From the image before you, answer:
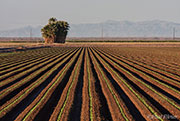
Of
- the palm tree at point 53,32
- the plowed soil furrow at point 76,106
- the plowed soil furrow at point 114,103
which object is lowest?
the plowed soil furrow at point 76,106

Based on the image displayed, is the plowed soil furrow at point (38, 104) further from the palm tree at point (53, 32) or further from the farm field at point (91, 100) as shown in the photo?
the palm tree at point (53, 32)

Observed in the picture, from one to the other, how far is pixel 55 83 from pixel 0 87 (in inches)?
115

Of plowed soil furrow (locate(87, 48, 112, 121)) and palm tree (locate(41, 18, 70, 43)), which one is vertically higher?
palm tree (locate(41, 18, 70, 43))

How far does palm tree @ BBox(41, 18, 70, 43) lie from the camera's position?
2849 inches

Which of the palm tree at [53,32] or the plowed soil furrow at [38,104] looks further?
the palm tree at [53,32]

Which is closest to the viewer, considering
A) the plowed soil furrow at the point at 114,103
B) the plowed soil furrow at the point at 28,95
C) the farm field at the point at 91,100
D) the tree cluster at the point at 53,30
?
A: the plowed soil furrow at the point at 114,103

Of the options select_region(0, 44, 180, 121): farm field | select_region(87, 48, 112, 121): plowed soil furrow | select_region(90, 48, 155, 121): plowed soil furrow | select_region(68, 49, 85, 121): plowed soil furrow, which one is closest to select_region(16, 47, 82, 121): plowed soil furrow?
select_region(0, 44, 180, 121): farm field

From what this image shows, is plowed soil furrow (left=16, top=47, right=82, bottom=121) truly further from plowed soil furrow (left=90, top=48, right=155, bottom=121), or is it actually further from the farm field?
plowed soil furrow (left=90, top=48, right=155, bottom=121)

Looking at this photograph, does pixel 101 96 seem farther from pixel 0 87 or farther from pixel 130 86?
pixel 0 87

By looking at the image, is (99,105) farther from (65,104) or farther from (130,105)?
(65,104)

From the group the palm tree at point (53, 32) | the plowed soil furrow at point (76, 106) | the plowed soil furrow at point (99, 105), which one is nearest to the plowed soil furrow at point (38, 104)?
the plowed soil furrow at point (76, 106)

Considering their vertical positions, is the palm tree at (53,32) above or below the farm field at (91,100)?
above

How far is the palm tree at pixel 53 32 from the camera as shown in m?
72.4

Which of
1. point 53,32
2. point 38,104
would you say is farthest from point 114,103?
Result: point 53,32
